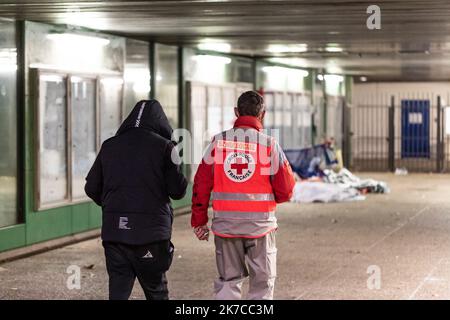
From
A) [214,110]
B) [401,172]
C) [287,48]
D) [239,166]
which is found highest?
[287,48]

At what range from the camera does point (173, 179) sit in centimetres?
695

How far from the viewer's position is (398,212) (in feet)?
57.7

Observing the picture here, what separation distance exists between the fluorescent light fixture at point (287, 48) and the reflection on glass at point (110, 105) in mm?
3796

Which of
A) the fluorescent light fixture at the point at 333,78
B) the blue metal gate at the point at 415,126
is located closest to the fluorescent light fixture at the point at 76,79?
the fluorescent light fixture at the point at 333,78

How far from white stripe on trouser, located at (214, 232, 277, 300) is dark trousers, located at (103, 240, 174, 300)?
435 millimetres

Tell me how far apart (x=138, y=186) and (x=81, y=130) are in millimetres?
7730

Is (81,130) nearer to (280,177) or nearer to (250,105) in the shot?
(250,105)

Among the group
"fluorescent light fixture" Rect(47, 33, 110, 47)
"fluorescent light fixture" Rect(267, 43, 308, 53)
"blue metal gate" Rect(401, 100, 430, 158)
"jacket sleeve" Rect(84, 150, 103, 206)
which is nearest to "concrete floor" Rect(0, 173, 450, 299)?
"jacket sleeve" Rect(84, 150, 103, 206)

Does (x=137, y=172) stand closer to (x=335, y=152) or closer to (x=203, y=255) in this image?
(x=203, y=255)

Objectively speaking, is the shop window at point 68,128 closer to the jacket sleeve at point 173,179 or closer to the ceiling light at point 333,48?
the ceiling light at point 333,48

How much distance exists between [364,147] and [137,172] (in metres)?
29.6

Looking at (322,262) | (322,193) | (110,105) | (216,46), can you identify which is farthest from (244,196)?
(322,193)

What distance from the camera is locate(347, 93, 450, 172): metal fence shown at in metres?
33.7
